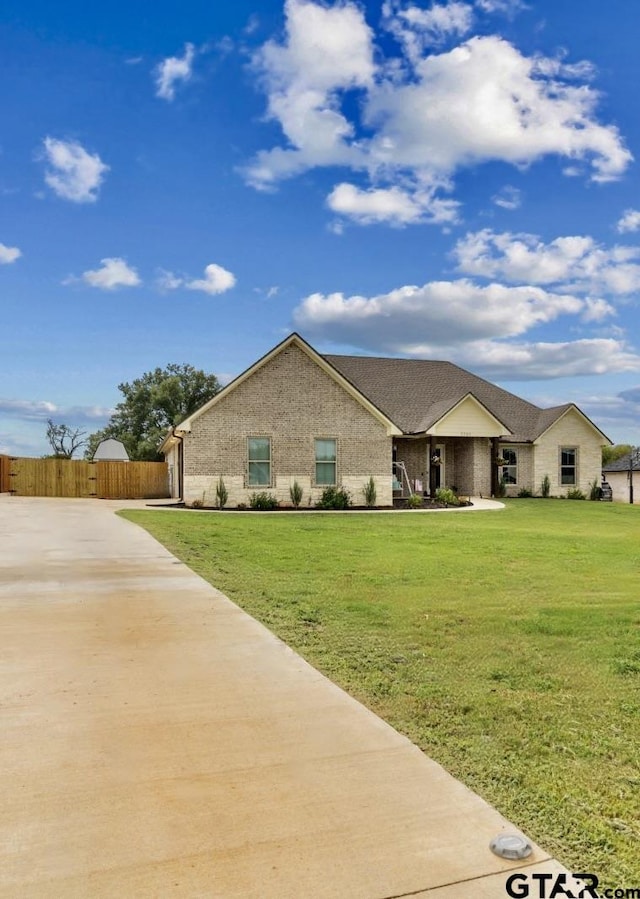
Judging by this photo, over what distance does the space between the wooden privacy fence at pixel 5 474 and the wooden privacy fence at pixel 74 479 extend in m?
0.14

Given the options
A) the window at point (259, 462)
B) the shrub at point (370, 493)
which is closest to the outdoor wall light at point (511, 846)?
the window at point (259, 462)

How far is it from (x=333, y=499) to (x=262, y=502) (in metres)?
2.82

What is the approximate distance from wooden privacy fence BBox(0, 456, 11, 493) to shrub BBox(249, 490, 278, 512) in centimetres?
1575

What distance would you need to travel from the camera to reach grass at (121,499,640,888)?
3.23m

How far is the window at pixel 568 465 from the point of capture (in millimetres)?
32750

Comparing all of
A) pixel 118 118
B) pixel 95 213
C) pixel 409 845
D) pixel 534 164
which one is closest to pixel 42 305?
pixel 95 213

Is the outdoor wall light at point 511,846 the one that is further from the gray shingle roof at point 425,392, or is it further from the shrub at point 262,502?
the gray shingle roof at point 425,392

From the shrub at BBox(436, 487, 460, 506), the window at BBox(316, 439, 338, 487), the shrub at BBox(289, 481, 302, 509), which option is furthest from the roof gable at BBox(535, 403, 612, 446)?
the shrub at BBox(289, 481, 302, 509)

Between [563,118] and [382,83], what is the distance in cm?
476

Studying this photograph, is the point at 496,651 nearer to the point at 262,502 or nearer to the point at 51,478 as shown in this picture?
the point at 262,502

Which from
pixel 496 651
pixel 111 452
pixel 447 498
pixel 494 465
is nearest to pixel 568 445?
pixel 494 465

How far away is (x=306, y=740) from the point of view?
3.87 meters

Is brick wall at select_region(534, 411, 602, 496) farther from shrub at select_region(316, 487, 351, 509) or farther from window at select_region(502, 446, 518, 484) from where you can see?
shrub at select_region(316, 487, 351, 509)

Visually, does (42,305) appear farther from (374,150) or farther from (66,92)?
(374,150)
